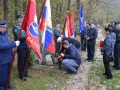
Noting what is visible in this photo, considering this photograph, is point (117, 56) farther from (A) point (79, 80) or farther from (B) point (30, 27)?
(B) point (30, 27)

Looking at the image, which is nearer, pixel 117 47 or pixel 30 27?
pixel 30 27

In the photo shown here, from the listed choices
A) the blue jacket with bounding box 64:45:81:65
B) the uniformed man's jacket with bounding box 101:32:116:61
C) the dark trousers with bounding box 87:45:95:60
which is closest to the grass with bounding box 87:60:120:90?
the blue jacket with bounding box 64:45:81:65

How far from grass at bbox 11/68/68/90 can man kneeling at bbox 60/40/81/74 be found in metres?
0.37

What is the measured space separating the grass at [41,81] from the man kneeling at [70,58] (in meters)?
0.37

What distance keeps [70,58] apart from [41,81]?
6.00 feet

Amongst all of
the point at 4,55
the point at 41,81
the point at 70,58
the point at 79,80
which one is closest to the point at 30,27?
the point at 4,55

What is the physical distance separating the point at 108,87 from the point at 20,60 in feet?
10.2

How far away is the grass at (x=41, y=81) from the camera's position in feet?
26.8

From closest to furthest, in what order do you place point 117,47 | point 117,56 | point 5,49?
point 5,49, point 117,47, point 117,56

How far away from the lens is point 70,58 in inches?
398

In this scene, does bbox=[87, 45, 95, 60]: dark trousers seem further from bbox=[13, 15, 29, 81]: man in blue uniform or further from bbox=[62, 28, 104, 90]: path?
bbox=[13, 15, 29, 81]: man in blue uniform

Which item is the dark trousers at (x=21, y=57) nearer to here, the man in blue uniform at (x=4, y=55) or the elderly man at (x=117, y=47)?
the man in blue uniform at (x=4, y=55)

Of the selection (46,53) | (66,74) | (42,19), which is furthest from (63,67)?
(42,19)

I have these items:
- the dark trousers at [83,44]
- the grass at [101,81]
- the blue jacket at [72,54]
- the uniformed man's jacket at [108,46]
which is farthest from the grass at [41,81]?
the dark trousers at [83,44]
